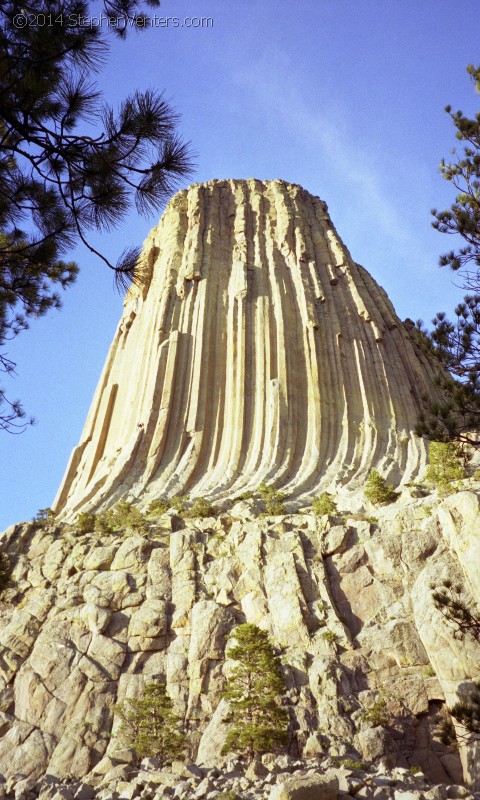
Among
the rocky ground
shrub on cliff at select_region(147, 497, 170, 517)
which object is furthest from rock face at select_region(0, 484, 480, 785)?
shrub on cliff at select_region(147, 497, 170, 517)

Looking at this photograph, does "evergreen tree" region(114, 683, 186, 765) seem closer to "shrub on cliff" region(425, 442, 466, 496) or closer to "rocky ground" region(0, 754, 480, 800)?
"rocky ground" region(0, 754, 480, 800)

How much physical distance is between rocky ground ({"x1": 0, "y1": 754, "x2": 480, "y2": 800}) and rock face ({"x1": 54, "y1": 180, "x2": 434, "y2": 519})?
16094mm

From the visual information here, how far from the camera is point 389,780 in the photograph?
1359cm

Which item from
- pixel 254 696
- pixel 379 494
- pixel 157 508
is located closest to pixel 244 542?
pixel 379 494

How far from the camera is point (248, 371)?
127 feet

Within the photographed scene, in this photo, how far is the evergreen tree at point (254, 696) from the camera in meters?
16.8

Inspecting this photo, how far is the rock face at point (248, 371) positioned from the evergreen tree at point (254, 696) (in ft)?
40.4

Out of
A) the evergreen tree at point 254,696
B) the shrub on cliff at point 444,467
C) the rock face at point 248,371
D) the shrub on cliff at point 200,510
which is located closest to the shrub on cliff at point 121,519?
the shrub on cliff at point 200,510

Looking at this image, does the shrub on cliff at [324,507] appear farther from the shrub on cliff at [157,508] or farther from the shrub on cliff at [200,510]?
the shrub on cliff at [157,508]

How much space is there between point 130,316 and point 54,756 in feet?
99.8

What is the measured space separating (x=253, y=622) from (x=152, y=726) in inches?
189

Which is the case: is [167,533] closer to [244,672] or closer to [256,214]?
[244,672]

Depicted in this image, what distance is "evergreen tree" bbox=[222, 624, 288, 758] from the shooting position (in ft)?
55.0

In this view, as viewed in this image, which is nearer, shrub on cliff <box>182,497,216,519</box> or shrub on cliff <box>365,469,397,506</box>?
shrub on cliff <box>365,469,397,506</box>
